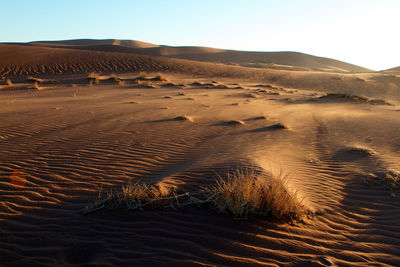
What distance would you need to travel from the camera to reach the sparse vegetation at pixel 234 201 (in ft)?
10.8

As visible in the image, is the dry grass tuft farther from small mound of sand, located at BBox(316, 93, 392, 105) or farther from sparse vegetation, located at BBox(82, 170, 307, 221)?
small mound of sand, located at BBox(316, 93, 392, 105)

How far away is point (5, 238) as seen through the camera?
9.75 feet

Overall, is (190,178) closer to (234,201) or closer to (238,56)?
(234,201)

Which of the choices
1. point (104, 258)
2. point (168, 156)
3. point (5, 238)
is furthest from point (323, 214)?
point (5, 238)

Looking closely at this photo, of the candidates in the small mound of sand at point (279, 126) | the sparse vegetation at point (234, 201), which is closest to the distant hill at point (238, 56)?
the small mound of sand at point (279, 126)

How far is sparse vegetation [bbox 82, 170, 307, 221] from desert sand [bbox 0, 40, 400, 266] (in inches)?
3.7

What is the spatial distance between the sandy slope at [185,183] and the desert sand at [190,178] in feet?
0.06

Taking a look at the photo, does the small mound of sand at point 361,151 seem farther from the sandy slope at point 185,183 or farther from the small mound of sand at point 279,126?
the small mound of sand at point 279,126

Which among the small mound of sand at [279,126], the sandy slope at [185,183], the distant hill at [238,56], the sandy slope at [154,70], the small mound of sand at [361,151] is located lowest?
the sandy slope at [185,183]

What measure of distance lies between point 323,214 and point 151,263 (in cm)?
236

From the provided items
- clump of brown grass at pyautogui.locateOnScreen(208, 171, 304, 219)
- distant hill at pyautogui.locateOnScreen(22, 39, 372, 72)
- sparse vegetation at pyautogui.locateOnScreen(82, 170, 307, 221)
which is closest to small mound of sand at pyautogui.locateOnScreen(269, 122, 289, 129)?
sparse vegetation at pyautogui.locateOnScreen(82, 170, 307, 221)

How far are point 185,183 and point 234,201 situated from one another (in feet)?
3.66

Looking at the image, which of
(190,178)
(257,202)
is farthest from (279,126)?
(257,202)

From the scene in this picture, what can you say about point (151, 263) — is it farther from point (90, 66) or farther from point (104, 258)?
point (90, 66)
